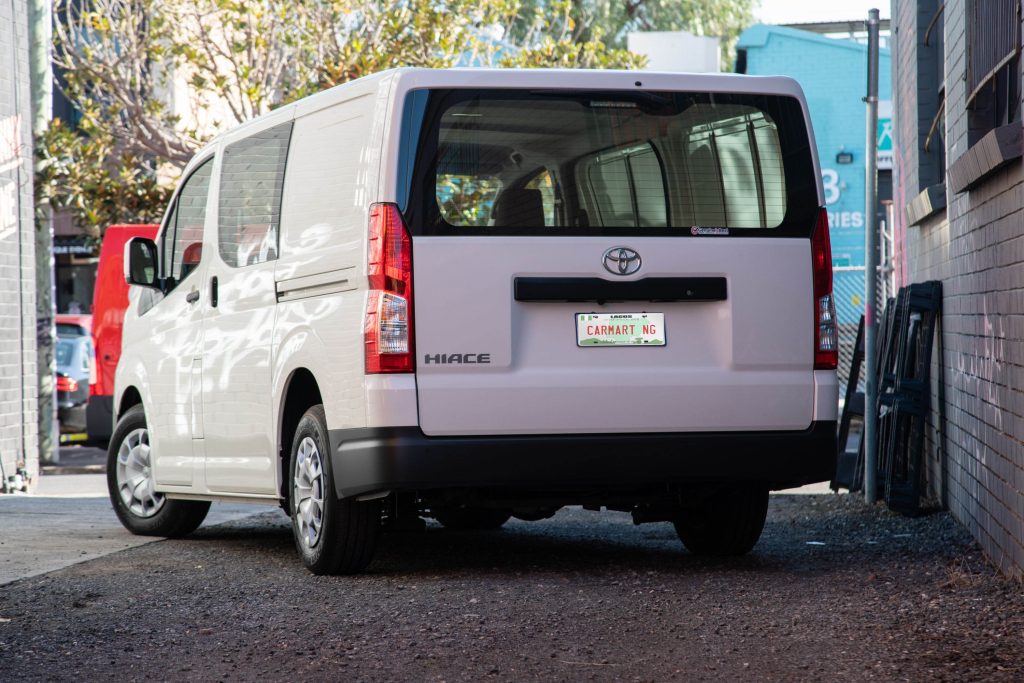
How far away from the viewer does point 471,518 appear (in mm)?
8961

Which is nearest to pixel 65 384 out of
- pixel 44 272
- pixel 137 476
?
pixel 44 272

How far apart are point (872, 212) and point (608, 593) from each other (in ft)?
14.4

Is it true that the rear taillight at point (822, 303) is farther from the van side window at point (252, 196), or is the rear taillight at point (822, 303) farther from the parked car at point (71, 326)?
the parked car at point (71, 326)

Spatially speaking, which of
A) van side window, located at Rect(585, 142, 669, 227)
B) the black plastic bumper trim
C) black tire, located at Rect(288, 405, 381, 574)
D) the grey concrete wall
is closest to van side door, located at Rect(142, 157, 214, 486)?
black tire, located at Rect(288, 405, 381, 574)

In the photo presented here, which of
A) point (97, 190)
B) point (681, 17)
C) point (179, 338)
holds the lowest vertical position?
point (179, 338)

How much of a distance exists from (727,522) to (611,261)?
163 cm

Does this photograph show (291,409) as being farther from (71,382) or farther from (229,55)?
(229,55)

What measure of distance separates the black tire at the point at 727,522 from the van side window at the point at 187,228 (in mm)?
2902

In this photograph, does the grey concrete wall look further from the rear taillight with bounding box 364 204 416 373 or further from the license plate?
the license plate

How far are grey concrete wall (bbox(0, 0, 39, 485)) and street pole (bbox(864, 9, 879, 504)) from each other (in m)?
6.65

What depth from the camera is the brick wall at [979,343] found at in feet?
22.3

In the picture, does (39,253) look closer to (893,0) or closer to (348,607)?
(893,0)

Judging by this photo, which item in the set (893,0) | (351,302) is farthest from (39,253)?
(351,302)

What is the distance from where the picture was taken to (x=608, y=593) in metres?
6.69
